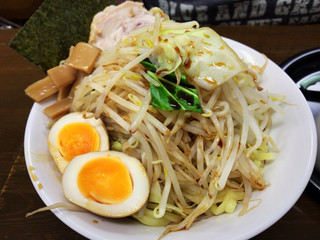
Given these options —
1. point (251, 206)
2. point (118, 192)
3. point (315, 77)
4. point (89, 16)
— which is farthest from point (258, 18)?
point (118, 192)

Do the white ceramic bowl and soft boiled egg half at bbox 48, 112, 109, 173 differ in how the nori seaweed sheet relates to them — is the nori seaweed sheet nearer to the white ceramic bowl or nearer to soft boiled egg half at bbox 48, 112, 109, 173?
the white ceramic bowl

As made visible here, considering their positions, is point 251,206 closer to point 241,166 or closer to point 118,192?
point 241,166

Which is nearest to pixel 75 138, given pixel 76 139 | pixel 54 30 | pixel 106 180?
pixel 76 139

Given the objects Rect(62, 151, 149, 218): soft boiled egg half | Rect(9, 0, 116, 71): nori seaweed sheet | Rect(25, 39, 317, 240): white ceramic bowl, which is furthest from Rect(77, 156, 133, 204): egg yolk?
Rect(9, 0, 116, 71): nori seaweed sheet

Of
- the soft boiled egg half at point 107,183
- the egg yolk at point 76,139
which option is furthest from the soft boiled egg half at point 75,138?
the soft boiled egg half at point 107,183

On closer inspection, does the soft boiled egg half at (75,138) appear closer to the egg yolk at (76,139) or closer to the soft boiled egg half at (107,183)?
the egg yolk at (76,139)

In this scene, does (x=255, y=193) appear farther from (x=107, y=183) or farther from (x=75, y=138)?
(x=75, y=138)

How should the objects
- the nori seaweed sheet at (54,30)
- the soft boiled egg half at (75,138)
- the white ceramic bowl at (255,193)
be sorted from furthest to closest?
1. the nori seaweed sheet at (54,30)
2. the soft boiled egg half at (75,138)
3. the white ceramic bowl at (255,193)
